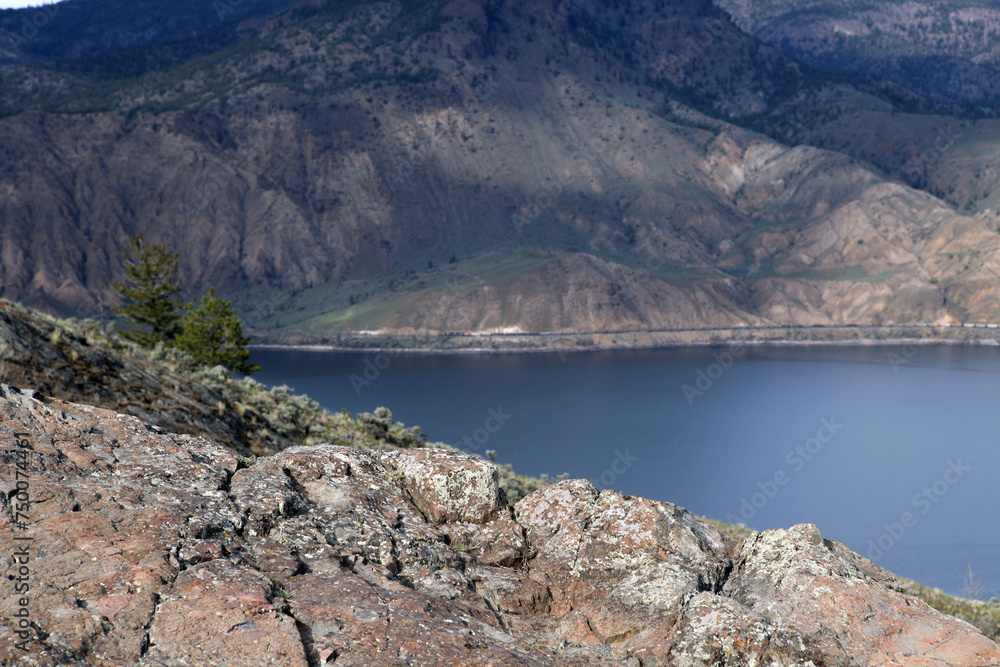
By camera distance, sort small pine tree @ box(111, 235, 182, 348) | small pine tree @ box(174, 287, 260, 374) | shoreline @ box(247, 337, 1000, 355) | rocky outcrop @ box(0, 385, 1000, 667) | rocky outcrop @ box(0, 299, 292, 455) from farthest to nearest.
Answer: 1. shoreline @ box(247, 337, 1000, 355)
2. small pine tree @ box(111, 235, 182, 348)
3. small pine tree @ box(174, 287, 260, 374)
4. rocky outcrop @ box(0, 299, 292, 455)
5. rocky outcrop @ box(0, 385, 1000, 667)

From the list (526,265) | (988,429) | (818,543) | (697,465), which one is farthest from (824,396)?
(818,543)

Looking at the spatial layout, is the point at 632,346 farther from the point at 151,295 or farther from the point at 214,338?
the point at 151,295

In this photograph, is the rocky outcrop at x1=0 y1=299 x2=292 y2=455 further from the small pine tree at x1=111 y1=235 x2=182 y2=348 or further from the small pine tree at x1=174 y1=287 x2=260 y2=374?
the small pine tree at x1=111 y1=235 x2=182 y2=348

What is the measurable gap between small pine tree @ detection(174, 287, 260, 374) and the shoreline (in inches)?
4284

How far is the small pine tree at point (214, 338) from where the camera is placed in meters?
43.0

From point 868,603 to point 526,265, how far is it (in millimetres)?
176432

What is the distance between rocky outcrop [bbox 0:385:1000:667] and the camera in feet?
22.7

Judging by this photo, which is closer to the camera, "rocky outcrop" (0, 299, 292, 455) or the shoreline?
"rocky outcrop" (0, 299, 292, 455)

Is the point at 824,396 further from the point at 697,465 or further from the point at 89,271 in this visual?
the point at 89,271

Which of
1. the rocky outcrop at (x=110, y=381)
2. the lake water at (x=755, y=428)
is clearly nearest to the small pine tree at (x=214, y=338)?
the rocky outcrop at (x=110, y=381)

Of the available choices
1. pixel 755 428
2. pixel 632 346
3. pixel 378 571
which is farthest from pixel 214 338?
pixel 632 346

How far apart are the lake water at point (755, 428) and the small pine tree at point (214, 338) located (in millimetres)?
28464

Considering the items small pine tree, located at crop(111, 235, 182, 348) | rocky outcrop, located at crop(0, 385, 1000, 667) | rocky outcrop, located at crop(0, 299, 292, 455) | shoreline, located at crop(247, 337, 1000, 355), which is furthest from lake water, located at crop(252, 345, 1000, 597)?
rocky outcrop, located at crop(0, 299, 292, 455)

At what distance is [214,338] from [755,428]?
2509 inches
